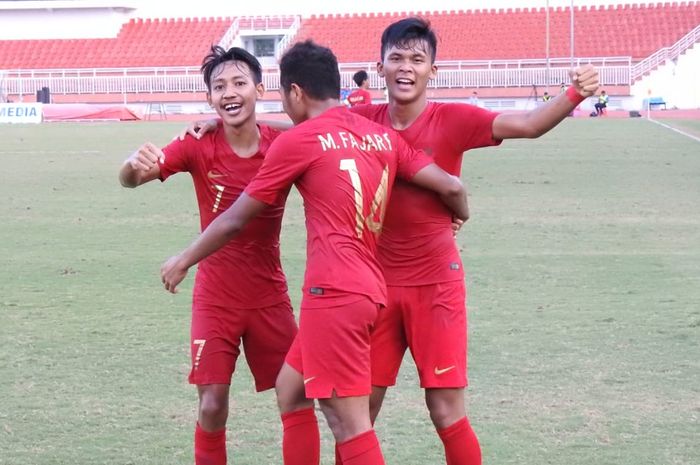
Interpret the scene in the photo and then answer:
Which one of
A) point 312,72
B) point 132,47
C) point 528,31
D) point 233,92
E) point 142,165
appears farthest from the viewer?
point 132,47

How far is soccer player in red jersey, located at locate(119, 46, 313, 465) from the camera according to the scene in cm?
533

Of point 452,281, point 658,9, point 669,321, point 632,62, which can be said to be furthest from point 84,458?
point 658,9

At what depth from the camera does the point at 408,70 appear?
5.14 meters

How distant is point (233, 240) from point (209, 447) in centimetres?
87

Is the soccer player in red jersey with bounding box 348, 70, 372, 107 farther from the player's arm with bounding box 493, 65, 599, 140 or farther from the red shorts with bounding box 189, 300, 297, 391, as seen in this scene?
the player's arm with bounding box 493, 65, 599, 140

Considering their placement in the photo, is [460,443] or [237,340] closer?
[460,443]

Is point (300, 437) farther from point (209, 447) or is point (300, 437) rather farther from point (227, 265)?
point (227, 265)

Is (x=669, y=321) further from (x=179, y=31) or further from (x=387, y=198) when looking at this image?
(x=179, y=31)

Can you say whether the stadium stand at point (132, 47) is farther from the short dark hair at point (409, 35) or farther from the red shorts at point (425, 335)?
the red shorts at point (425, 335)

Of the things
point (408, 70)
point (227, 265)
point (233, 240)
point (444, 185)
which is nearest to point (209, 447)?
point (227, 265)

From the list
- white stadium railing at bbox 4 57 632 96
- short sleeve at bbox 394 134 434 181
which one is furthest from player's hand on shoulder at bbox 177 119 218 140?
white stadium railing at bbox 4 57 632 96

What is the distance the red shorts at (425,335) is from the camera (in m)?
5.02

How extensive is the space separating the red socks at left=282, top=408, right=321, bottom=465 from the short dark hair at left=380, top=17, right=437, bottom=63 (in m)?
1.50

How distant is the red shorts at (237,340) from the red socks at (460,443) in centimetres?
86
